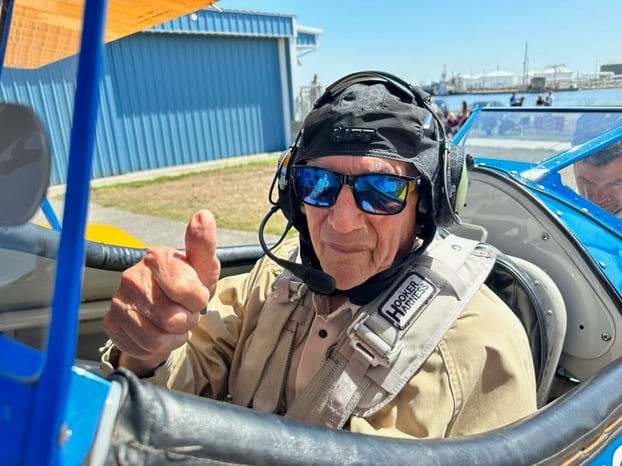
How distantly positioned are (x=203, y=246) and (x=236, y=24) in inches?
428

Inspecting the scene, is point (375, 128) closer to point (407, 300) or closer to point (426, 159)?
point (426, 159)

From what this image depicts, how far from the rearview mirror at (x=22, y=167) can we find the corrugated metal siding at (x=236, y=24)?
9627 millimetres

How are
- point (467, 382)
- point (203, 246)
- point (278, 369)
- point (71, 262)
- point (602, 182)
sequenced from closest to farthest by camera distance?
point (71, 262) → point (203, 246) → point (467, 382) → point (278, 369) → point (602, 182)

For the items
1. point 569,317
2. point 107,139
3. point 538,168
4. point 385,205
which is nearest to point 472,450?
point 385,205

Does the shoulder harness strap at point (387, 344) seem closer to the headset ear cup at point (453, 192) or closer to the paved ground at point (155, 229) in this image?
the headset ear cup at point (453, 192)

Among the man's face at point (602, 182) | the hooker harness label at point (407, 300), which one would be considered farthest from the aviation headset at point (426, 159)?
the man's face at point (602, 182)

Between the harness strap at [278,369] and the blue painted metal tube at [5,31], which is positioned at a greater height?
the blue painted metal tube at [5,31]

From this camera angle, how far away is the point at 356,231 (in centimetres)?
136

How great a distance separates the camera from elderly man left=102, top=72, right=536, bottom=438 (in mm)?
1188

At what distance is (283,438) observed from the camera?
0.71 metres

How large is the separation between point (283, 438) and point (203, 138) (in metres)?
10.9

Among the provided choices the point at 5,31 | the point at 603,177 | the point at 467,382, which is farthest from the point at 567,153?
the point at 5,31

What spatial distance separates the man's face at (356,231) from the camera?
4.35 ft

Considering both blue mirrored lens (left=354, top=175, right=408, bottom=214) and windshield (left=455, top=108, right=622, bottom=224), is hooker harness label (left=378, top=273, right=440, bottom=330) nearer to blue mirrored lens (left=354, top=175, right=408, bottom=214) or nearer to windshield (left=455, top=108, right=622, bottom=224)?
blue mirrored lens (left=354, top=175, right=408, bottom=214)
